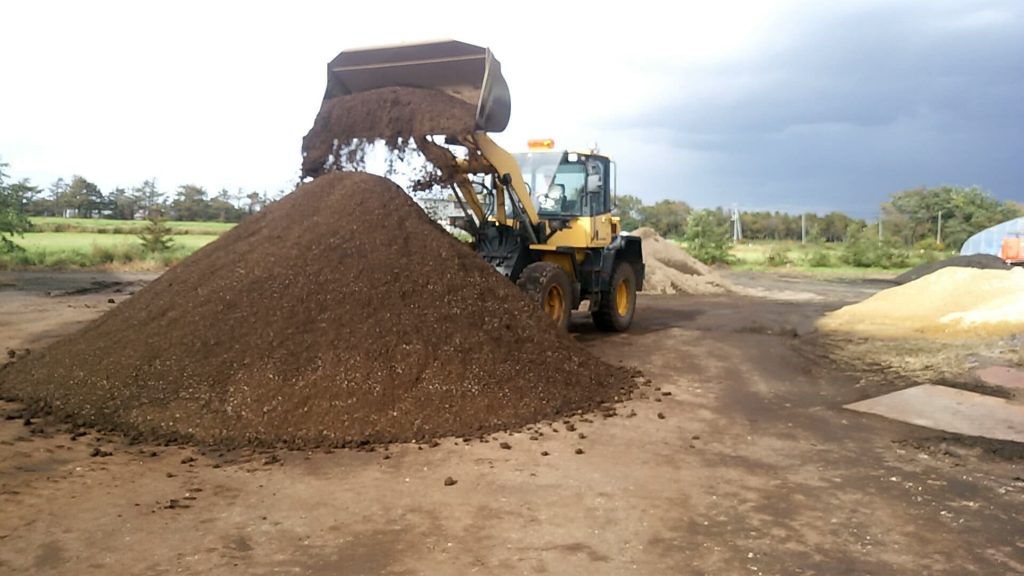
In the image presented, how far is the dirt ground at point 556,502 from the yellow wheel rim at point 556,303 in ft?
9.94

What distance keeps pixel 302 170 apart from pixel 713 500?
6678mm

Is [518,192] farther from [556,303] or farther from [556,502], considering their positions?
[556,502]

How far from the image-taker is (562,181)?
1125 cm

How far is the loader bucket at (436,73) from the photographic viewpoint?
9109mm

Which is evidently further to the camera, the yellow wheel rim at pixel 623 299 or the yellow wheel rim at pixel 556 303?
the yellow wheel rim at pixel 623 299

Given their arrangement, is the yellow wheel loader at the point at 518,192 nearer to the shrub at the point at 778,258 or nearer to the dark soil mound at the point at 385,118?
the dark soil mound at the point at 385,118

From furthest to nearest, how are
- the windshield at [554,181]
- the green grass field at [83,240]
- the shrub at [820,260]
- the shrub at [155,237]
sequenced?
1. the shrub at [820,260]
2. the green grass field at [83,240]
3. the shrub at [155,237]
4. the windshield at [554,181]

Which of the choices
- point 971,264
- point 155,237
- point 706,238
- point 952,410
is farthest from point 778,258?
point 952,410

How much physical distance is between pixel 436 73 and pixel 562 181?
268 cm

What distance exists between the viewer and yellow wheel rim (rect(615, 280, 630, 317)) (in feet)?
41.6

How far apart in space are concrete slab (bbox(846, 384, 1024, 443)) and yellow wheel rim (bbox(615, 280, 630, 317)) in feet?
16.7

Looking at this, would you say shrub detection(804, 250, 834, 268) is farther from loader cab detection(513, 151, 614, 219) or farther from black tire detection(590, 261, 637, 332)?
loader cab detection(513, 151, 614, 219)

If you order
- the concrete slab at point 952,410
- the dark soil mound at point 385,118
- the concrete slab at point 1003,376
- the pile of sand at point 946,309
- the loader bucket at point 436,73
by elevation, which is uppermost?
the loader bucket at point 436,73

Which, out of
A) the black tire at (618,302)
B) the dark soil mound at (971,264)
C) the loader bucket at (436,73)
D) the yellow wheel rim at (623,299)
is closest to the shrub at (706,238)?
the dark soil mound at (971,264)
